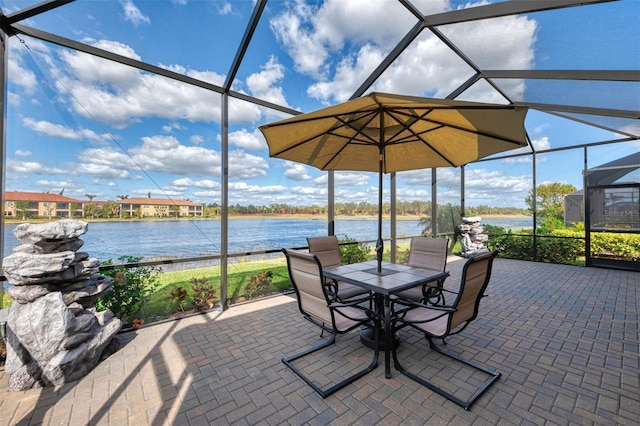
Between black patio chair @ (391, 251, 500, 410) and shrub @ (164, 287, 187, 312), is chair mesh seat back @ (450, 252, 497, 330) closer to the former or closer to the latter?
black patio chair @ (391, 251, 500, 410)

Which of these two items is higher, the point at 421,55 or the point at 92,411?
the point at 421,55

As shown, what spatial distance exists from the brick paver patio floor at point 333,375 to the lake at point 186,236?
100cm

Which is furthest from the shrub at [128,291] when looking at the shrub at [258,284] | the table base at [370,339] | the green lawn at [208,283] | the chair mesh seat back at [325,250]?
the table base at [370,339]

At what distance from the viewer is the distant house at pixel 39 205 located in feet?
9.30

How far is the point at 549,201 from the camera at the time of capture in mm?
8195

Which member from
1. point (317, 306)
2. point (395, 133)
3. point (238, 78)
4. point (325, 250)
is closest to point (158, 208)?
point (238, 78)

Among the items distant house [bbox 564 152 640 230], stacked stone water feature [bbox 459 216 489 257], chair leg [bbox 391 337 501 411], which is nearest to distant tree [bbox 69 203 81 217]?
chair leg [bbox 391 337 501 411]

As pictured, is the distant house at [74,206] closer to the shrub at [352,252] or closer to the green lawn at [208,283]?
the green lawn at [208,283]

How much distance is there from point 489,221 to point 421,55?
6.74 meters

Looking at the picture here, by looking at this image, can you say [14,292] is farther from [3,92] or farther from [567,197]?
[567,197]

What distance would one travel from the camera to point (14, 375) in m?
2.31

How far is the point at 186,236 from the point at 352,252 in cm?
325

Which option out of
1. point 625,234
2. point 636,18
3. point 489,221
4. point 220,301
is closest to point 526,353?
point 636,18

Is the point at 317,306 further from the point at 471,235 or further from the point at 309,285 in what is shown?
the point at 471,235
